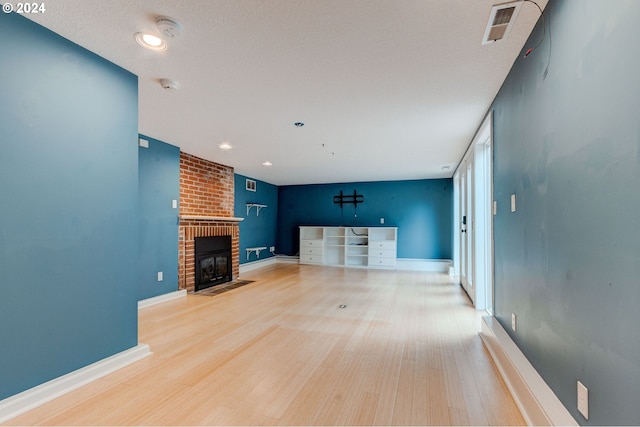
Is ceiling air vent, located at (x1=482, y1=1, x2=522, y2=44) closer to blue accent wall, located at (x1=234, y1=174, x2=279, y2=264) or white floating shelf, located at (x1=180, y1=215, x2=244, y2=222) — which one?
white floating shelf, located at (x1=180, y1=215, x2=244, y2=222)

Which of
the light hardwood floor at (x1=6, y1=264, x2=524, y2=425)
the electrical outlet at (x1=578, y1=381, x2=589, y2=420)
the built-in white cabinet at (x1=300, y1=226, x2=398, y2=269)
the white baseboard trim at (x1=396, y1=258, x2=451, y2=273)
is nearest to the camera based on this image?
the electrical outlet at (x1=578, y1=381, x2=589, y2=420)

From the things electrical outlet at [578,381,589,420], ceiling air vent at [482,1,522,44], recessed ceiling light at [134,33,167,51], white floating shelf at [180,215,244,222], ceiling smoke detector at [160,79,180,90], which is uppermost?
recessed ceiling light at [134,33,167,51]

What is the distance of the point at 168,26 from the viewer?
5.79 ft

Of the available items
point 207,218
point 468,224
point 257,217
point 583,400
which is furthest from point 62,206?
point 257,217

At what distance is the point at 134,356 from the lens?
2.37 metres

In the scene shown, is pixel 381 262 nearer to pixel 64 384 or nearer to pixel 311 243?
pixel 311 243

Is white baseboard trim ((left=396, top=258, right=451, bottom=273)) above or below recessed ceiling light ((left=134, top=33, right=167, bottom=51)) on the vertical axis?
below

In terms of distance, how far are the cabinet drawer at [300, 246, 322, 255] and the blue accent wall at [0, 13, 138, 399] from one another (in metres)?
5.90

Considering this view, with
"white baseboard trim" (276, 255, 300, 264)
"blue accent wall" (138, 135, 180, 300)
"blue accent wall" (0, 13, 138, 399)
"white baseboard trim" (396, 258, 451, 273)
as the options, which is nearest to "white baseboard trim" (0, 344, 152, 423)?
"blue accent wall" (0, 13, 138, 399)

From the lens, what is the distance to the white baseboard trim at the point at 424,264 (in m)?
7.27

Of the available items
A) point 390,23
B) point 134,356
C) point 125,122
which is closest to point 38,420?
point 134,356

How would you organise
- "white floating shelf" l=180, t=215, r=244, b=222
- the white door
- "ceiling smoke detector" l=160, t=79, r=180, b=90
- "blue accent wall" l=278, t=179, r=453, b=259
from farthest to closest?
"blue accent wall" l=278, t=179, r=453, b=259
"white floating shelf" l=180, t=215, r=244, b=222
the white door
"ceiling smoke detector" l=160, t=79, r=180, b=90

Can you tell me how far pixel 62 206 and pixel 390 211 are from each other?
22.5 ft

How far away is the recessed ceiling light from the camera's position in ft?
→ 6.25
